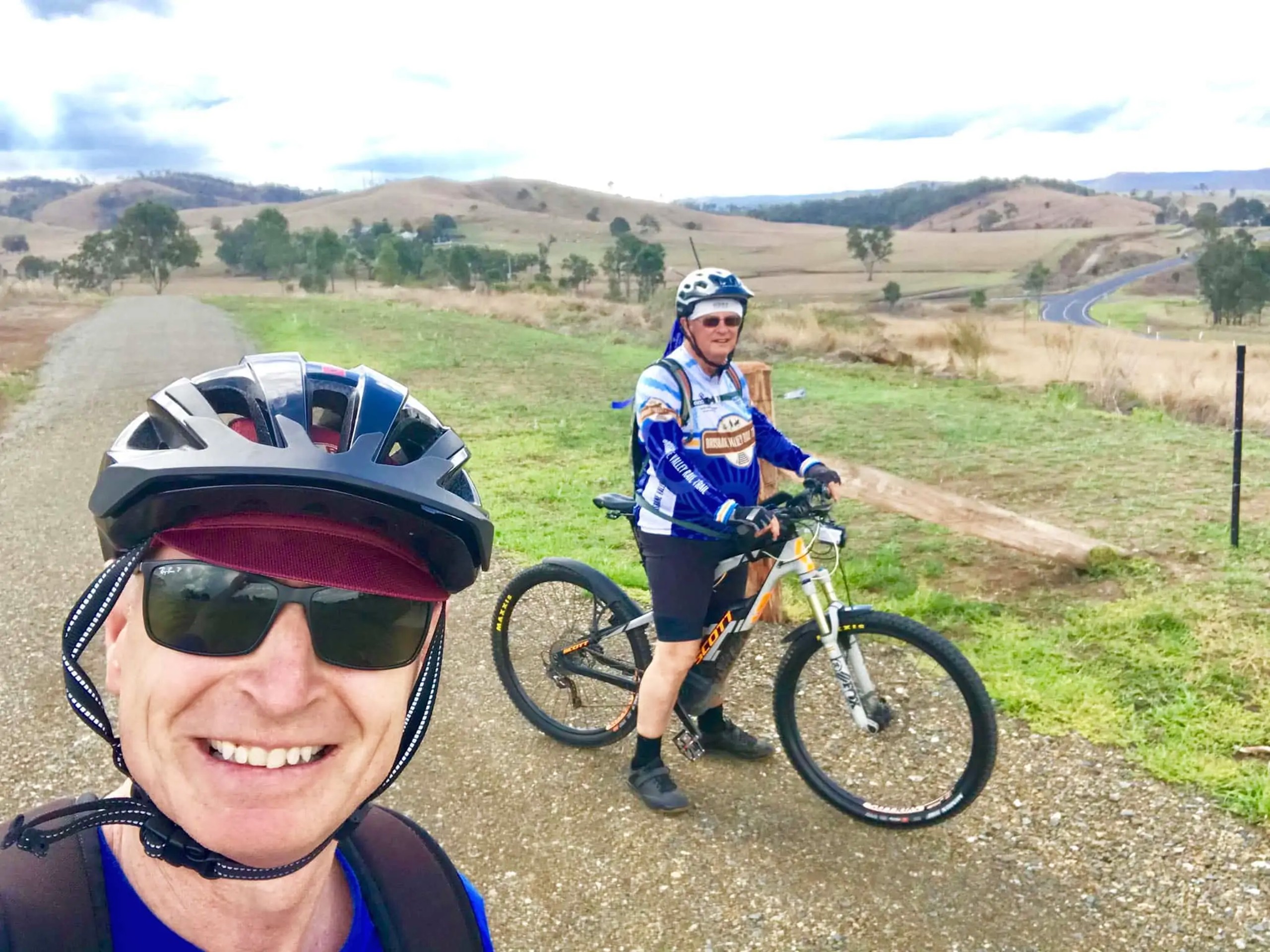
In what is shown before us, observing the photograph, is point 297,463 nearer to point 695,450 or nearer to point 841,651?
point 695,450

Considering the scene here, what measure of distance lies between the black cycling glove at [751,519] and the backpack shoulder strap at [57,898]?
A: 2.53 m

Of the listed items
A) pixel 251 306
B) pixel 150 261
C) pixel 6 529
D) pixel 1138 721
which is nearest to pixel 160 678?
pixel 1138 721

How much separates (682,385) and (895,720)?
1561 mm

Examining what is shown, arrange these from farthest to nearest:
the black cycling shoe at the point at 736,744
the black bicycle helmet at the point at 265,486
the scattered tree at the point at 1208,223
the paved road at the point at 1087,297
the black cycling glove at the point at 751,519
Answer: the scattered tree at the point at 1208,223 < the paved road at the point at 1087,297 < the black cycling shoe at the point at 736,744 < the black cycling glove at the point at 751,519 < the black bicycle helmet at the point at 265,486

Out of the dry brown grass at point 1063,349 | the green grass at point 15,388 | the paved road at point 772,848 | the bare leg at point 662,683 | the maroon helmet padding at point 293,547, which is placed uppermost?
the maroon helmet padding at point 293,547

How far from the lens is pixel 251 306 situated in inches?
1276

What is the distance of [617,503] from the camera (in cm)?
396

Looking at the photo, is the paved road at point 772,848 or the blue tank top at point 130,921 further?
the paved road at point 772,848

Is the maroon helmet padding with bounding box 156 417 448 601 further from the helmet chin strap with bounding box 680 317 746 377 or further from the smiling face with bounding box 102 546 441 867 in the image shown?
the helmet chin strap with bounding box 680 317 746 377

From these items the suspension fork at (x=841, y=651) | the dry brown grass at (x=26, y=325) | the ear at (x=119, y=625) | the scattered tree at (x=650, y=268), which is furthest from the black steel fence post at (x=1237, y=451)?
the scattered tree at (x=650, y=268)

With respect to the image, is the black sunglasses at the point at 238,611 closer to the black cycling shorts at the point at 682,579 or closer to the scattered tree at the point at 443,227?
the black cycling shorts at the point at 682,579

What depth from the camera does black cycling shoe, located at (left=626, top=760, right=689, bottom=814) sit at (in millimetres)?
3789

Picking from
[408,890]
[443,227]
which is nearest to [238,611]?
[408,890]

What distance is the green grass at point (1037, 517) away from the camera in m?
4.41
